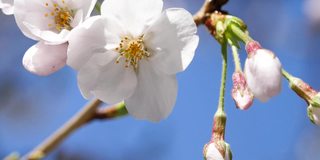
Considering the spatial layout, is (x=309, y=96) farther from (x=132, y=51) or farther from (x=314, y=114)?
(x=132, y=51)

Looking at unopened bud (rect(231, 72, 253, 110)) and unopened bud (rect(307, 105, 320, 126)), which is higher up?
unopened bud (rect(231, 72, 253, 110))

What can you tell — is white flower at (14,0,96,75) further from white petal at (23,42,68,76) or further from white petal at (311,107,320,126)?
white petal at (311,107,320,126)

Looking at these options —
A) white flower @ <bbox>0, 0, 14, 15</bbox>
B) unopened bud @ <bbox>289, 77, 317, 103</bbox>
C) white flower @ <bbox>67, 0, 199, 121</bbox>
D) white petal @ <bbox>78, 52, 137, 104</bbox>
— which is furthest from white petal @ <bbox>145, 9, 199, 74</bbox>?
white flower @ <bbox>0, 0, 14, 15</bbox>

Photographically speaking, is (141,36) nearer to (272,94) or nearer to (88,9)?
(88,9)

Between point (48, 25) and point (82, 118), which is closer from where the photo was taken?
point (48, 25)

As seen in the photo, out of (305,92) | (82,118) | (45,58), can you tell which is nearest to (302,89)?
(305,92)
